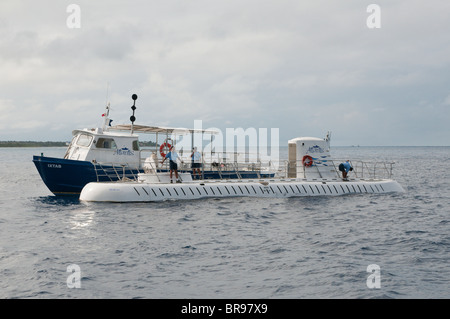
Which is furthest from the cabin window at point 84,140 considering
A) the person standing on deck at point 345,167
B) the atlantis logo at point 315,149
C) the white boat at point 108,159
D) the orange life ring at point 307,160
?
the person standing on deck at point 345,167

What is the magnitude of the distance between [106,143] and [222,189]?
29.8 feet

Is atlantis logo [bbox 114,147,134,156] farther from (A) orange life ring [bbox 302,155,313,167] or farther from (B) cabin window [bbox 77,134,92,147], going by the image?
(A) orange life ring [bbox 302,155,313,167]

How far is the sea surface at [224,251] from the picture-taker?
36.6ft

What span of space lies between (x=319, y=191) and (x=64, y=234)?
15.7 meters

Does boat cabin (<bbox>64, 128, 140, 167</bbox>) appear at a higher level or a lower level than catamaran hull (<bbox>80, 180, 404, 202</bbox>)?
higher

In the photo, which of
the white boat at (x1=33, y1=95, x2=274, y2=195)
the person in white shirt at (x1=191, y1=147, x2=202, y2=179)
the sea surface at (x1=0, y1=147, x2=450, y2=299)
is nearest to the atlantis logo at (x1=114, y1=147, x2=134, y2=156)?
the white boat at (x1=33, y1=95, x2=274, y2=195)

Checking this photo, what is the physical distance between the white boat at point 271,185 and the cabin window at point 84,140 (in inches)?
198

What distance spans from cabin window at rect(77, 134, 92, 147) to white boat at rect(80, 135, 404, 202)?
16.5 feet

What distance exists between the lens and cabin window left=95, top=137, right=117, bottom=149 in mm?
29516

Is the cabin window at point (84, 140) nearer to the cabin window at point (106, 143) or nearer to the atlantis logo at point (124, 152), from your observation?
the cabin window at point (106, 143)

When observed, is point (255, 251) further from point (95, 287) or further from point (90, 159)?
point (90, 159)
